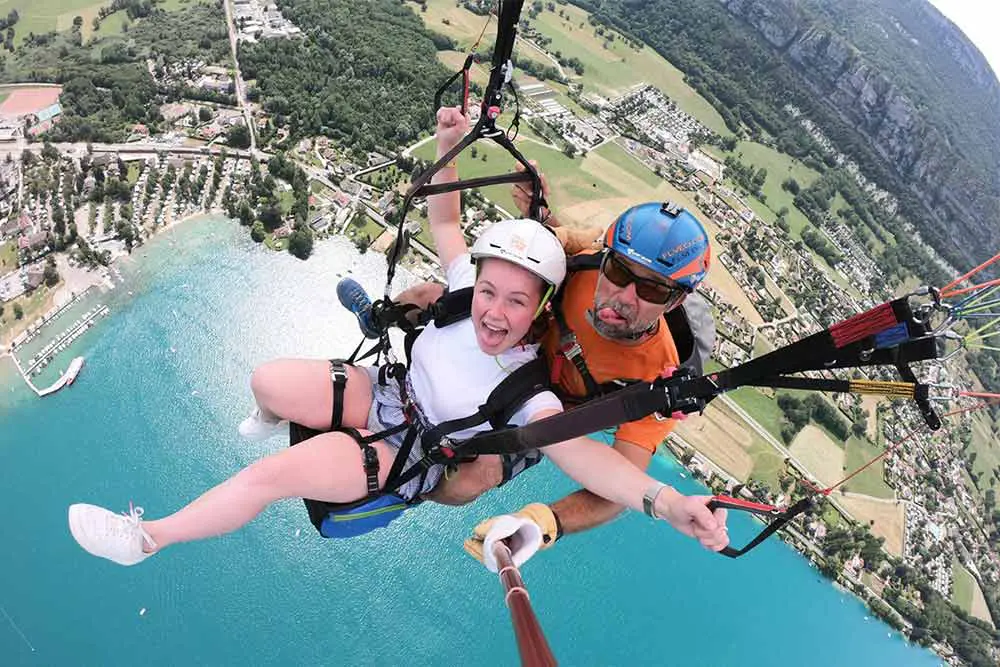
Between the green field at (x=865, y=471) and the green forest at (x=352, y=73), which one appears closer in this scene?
the green field at (x=865, y=471)

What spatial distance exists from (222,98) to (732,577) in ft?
65.4

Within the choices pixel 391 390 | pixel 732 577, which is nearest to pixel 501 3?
pixel 391 390

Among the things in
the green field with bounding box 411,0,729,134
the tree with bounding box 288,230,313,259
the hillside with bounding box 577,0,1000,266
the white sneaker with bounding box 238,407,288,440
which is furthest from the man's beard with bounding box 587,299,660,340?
the hillside with bounding box 577,0,1000,266

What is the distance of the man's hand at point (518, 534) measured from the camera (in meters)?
1.51

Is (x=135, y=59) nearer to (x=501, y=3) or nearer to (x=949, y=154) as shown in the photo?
(x=501, y=3)

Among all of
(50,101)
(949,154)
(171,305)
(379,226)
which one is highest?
(949,154)

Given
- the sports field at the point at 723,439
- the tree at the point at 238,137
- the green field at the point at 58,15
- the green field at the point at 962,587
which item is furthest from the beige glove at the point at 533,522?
→ the green field at the point at 58,15

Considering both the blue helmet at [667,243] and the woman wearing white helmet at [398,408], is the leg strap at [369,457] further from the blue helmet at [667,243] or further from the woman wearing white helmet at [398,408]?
the blue helmet at [667,243]

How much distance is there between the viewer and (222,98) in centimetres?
1920

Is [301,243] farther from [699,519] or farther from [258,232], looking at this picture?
[699,519]

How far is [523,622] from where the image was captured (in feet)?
3.62

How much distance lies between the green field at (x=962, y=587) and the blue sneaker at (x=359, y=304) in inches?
690

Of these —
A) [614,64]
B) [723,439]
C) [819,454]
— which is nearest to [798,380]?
[723,439]

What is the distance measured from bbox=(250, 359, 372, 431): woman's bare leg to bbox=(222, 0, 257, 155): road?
17673 millimetres
